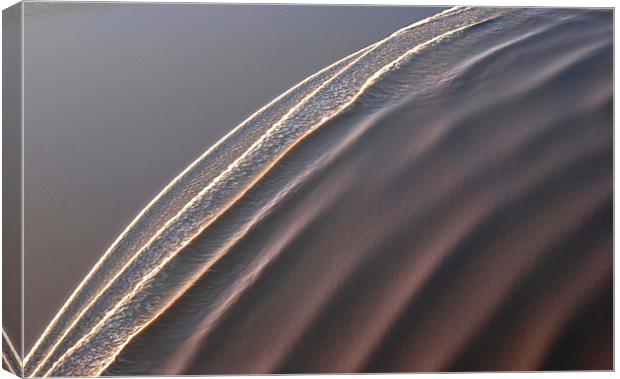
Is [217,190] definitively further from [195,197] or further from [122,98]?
[122,98]

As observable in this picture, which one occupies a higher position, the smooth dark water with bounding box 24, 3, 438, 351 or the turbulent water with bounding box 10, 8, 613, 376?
the smooth dark water with bounding box 24, 3, 438, 351

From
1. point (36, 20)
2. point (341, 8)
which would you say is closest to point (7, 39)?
point (36, 20)

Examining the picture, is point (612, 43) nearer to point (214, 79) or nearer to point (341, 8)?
point (341, 8)

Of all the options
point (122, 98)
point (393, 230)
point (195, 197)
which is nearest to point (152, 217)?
point (195, 197)

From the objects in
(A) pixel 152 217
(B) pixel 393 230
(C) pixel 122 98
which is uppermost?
(C) pixel 122 98

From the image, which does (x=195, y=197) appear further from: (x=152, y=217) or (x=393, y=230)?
(x=393, y=230)

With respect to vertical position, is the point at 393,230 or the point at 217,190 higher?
the point at 217,190
